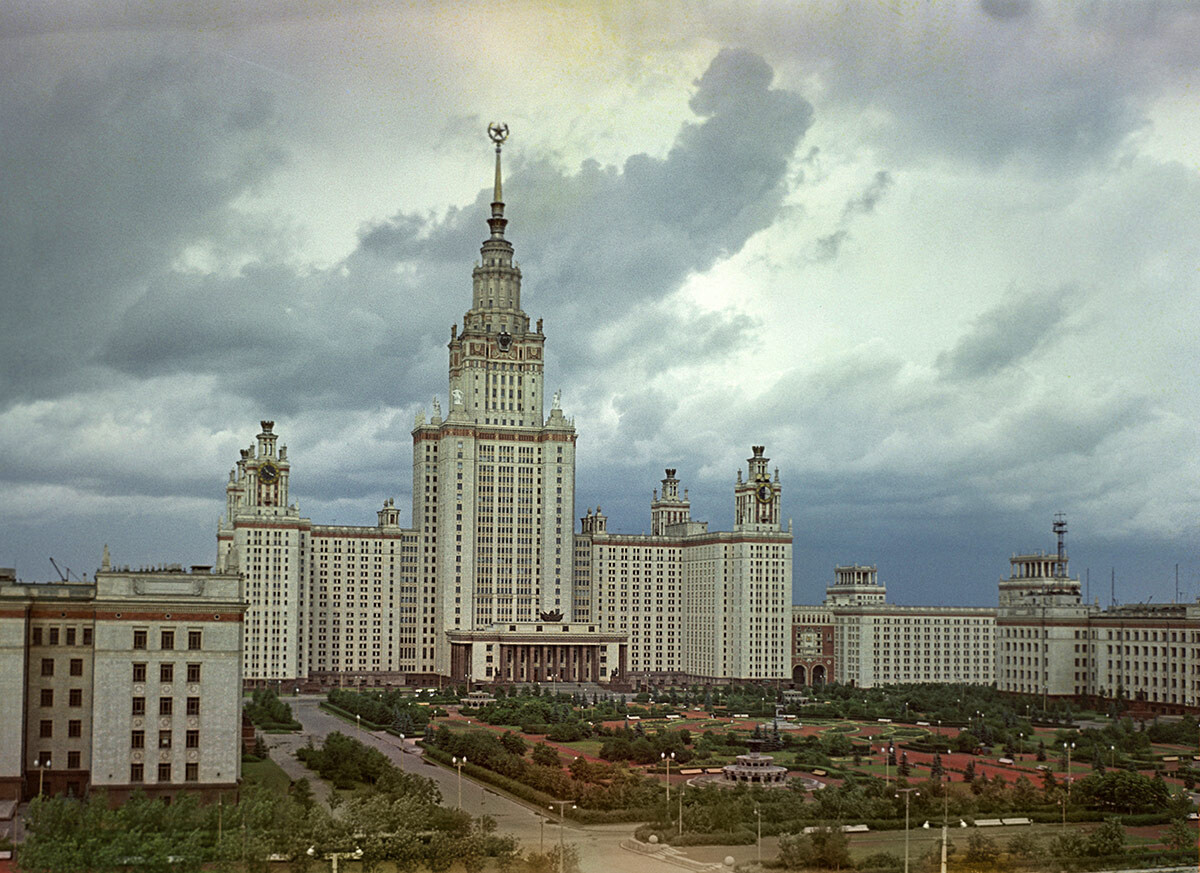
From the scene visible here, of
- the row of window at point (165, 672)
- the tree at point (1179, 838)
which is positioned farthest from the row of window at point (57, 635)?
the tree at point (1179, 838)

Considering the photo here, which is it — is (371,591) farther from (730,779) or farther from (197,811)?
(197,811)

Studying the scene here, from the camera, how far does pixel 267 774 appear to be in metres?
99.3

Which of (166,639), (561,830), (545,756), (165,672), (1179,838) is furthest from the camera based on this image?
(545,756)

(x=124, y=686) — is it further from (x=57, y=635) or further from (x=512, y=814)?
(x=512, y=814)

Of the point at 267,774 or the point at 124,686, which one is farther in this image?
the point at 267,774

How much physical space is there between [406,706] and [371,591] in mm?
49906

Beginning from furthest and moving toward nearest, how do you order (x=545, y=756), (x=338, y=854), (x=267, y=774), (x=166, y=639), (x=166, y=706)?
(x=545, y=756) < (x=267, y=774) < (x=166, y=639) < (x=166, y=706) < (x=338, y=854)

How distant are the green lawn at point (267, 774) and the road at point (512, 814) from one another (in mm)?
1089

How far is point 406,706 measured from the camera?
5925 inches

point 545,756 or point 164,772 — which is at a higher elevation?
point 164,772

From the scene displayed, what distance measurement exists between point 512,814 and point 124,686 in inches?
977

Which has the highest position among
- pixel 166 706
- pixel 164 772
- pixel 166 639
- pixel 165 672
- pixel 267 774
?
pixel 166 639

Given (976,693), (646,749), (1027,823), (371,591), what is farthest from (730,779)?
(371,591)

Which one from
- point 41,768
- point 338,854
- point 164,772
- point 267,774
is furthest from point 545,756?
point 338,854
